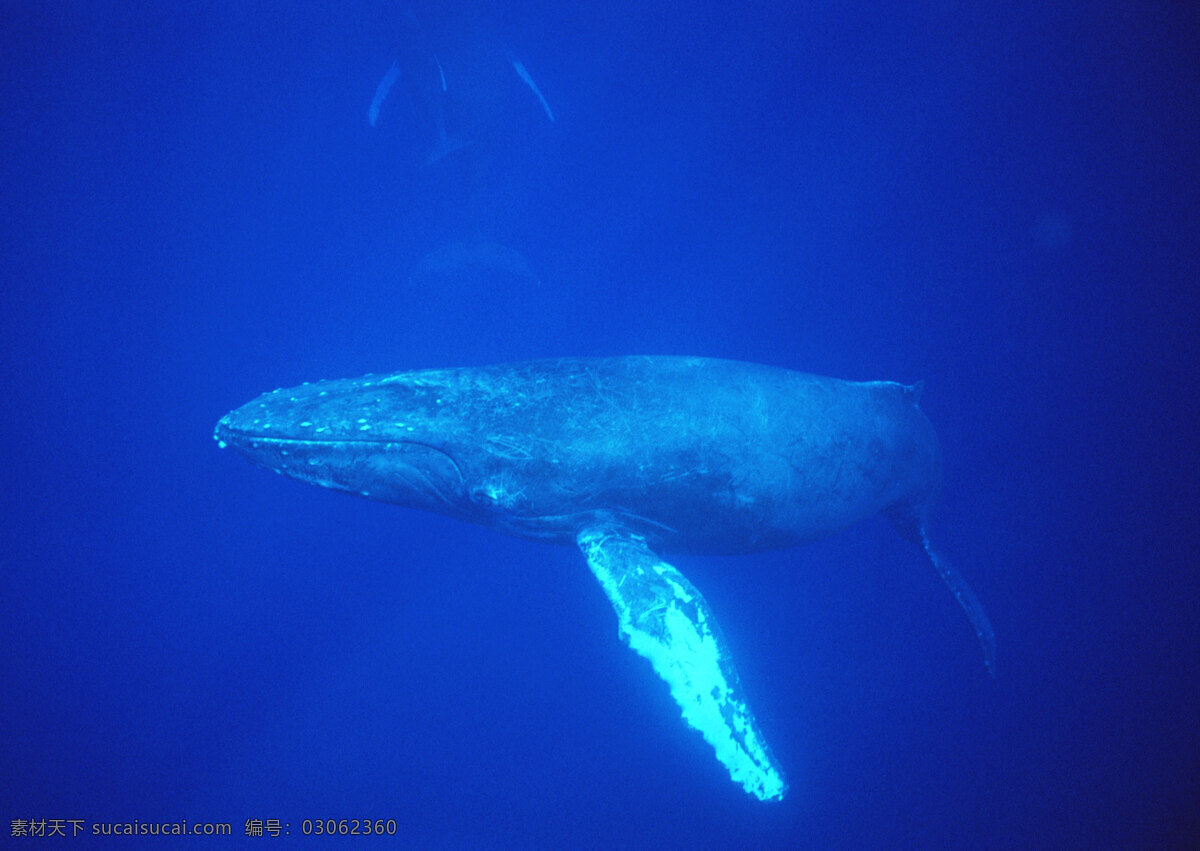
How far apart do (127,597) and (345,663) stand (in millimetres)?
7128

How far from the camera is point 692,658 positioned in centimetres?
418

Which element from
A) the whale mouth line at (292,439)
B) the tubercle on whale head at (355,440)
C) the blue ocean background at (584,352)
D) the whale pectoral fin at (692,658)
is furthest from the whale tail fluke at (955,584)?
the whale mouth line at (292,439)

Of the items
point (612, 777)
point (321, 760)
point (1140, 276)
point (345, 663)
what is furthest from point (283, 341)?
point (1140, 276)

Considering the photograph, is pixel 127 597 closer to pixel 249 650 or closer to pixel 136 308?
pixel 249 650

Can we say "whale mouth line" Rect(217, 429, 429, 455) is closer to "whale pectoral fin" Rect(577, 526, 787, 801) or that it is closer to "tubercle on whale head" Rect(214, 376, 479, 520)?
"tubercle on whale head" Rect(214, 376, 479, 520)

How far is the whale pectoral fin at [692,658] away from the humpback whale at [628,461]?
0.01 metres

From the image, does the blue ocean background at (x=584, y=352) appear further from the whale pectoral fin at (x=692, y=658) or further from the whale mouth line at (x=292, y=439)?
the whale mouth line at (x=292, y=439)

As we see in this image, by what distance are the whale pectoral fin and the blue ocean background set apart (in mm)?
7158

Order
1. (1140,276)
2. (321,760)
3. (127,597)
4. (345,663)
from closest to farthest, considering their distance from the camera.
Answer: (321,760)
(345,663)
(127,597)
(1140,276)

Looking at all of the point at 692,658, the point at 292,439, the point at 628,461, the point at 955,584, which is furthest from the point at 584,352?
the point at 692,658

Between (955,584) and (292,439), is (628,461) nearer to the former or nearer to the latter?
(292,439)

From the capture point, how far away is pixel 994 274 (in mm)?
17859

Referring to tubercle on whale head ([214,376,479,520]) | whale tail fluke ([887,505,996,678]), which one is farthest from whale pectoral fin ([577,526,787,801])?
whale tail fluke ([887,505,996,678])

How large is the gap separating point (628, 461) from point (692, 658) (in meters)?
1.78
